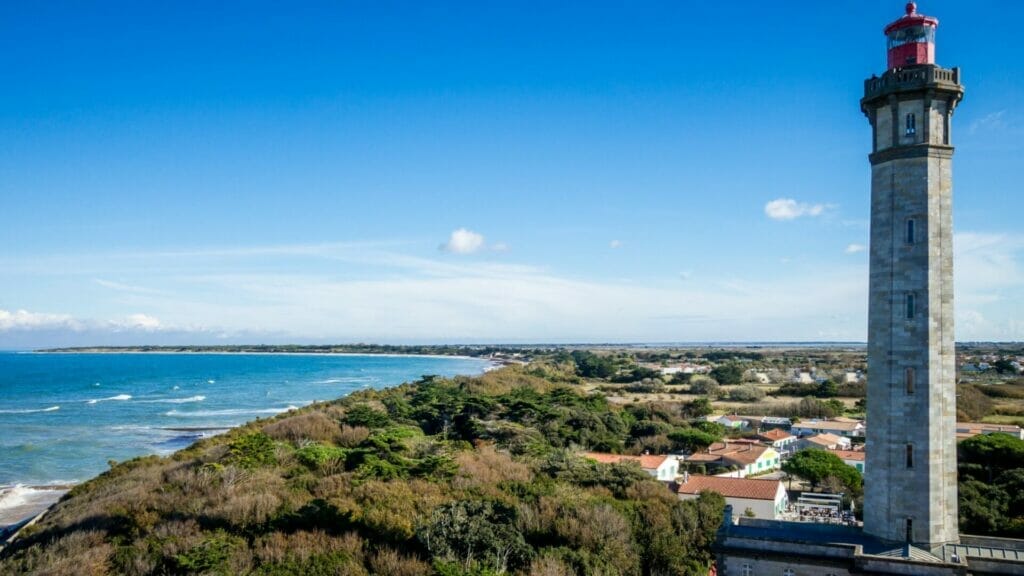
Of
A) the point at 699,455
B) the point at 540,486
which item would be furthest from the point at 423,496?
the point at 699,455

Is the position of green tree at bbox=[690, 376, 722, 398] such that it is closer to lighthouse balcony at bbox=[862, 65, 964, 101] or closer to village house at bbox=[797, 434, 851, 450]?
village house at bbox=[797, 434, 851, 450]

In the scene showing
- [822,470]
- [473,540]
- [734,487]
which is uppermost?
[473,540]

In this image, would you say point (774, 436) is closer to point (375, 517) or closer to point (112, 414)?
point (375, 517)

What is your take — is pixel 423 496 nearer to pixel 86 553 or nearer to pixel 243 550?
pixel 243 550

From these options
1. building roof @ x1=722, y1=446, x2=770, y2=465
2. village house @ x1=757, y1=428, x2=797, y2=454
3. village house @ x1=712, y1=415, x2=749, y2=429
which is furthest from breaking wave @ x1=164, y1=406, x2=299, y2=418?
building roof @ x1=722, y1=446, x2=770, y2=465

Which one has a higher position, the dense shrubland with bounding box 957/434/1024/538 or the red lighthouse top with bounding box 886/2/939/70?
the red lighthouse top with bounding box 886/2/939/70

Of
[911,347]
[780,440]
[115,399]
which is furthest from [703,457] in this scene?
[115,399]

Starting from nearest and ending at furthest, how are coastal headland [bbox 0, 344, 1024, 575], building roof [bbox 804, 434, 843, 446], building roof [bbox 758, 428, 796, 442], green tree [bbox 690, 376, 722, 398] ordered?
coastal headland [bbox 0, 344, 1024, 575] → building roof [bbox 804, 434, 843, 446] → building roof [bbox 758, 428, 796, 442] → green tree [bbox 690, 376, 722, 398]
